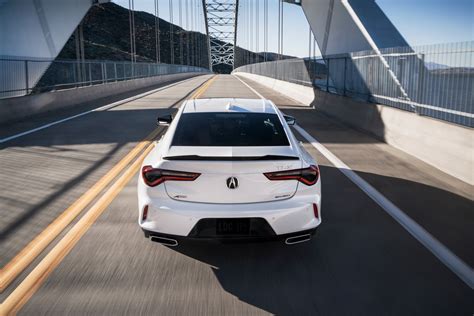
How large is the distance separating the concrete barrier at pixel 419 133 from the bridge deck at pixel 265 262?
56 centimetres

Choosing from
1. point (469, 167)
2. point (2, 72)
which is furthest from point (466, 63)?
point (2, 72)

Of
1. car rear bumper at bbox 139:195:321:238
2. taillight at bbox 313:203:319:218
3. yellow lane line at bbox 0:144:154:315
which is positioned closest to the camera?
yellow lane line at bbox 0:144:154:315

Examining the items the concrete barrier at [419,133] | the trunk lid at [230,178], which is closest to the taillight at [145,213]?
the trunk lid at [230,178]

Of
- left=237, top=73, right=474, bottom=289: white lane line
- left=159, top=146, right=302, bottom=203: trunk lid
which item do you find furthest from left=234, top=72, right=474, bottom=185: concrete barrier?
left=159, top=146, right=302, bottom=203: trunk lid

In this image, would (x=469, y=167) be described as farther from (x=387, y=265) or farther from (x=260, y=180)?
(x=260, y=180)

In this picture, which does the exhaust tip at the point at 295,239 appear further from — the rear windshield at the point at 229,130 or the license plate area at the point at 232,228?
the rear windshield at the point at 229,130

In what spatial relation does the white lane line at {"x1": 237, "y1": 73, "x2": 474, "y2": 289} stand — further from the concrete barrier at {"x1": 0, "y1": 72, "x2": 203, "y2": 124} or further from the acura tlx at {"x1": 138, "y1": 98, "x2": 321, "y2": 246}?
the concrete barrier at {"x1": 0, "y1": 72, "x2": 203, "y2": 124}

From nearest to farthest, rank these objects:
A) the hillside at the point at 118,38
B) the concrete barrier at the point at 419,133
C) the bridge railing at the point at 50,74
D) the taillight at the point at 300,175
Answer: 1. the taillight at the point at 300,175
2. the concrete barrier at the point at 419,133
3. the bridge railing at the point at 50,74
4. the hillside at the point at 118,38

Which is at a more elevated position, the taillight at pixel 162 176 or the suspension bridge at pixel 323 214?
the taillight at pixel 162 176

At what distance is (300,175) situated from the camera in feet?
14.4

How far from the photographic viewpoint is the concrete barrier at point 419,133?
8086 millimetres

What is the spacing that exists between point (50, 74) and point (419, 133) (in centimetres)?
1543

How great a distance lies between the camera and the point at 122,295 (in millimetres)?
3834

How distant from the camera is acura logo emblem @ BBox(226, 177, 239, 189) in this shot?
166 inches
